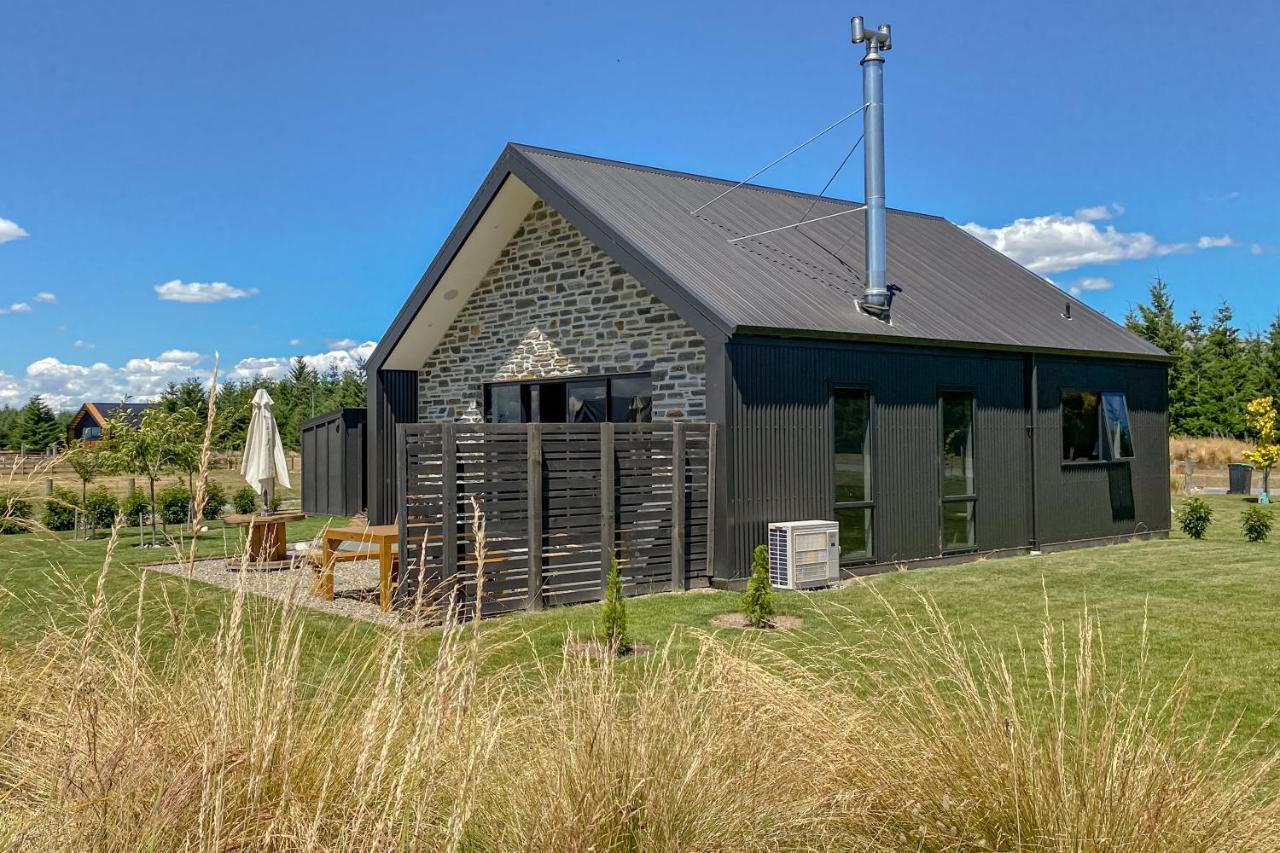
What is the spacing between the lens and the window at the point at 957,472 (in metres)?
12.0

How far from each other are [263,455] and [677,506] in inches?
238

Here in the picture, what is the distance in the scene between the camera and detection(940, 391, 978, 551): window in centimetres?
1204

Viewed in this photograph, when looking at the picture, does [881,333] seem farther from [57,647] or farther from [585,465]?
[57,647]

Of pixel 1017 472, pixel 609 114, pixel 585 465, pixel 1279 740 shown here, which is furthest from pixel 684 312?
pixel 1279 740

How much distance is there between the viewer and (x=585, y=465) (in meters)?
9.44

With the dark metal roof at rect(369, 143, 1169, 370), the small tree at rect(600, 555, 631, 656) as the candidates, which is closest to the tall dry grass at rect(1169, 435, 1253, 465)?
the dark metal roof at rect(369, 143, 1169, 370)

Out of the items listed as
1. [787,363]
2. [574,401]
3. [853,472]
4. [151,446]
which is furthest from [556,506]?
[151,446]

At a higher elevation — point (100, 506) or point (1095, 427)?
point (1095, 427)

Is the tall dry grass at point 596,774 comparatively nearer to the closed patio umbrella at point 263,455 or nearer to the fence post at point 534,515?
the fence post at point 534,515

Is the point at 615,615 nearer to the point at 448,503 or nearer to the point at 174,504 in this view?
the point at 448,503

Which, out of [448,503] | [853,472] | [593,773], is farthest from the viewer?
[853,472]

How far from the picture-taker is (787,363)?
10.4 metres

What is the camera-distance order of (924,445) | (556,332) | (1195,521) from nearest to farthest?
(924,445)
(556,332)
(1195,521)

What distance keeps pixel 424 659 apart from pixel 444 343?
29.5 ft
